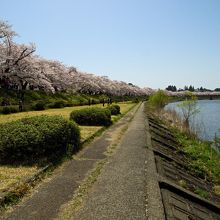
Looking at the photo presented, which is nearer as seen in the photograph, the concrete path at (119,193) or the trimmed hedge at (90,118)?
the concrete path at (119,193)

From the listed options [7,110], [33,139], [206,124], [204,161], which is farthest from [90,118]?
[206,124]

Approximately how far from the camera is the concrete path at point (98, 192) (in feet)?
23.5

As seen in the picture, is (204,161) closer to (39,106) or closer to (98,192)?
(98,192)

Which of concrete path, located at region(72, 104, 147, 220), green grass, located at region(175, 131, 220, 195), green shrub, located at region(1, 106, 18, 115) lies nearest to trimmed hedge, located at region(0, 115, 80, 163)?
concrete path, located at region(72, 104, 147, 220)

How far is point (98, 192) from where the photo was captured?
8.54 meters

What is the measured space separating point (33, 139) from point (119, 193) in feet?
14.9

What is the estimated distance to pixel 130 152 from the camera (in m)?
14.3

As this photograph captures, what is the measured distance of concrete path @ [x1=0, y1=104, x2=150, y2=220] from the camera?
715 centimetres

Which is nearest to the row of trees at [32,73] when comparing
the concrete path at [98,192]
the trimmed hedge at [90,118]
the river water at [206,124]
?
the trimmed hedge at [90,118]

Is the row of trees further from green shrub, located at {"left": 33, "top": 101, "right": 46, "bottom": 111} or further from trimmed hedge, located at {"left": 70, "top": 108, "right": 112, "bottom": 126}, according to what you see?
trimmed hedge, located at {"left": 70, "top": 108, "right": 112, "bottom": 126}

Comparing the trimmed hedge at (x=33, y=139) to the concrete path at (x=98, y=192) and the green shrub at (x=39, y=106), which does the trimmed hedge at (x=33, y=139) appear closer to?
the concrete path at (x=98, y=192)

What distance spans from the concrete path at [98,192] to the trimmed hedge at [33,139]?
1.00 meters

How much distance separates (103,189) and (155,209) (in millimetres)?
1824

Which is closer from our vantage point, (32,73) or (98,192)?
(98,192)
